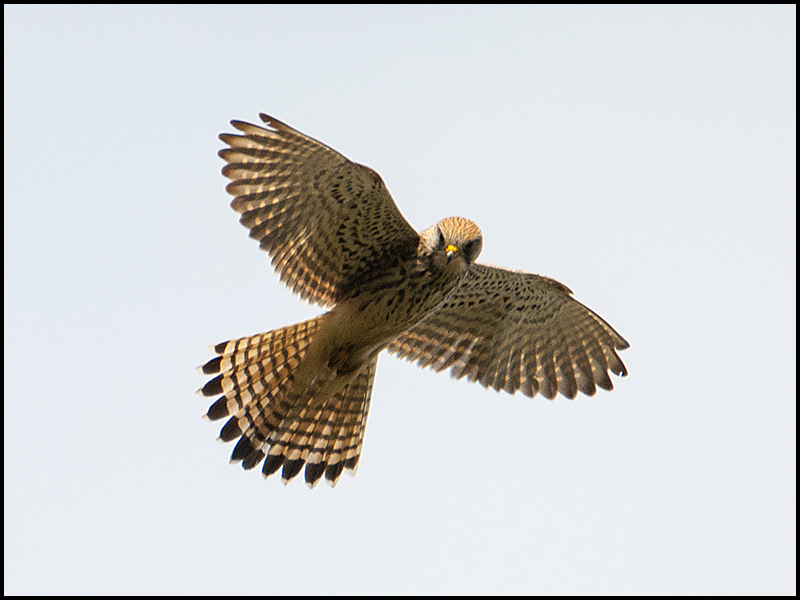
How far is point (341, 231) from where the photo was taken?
8.64m

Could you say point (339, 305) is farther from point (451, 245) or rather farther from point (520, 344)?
point (520, 344)

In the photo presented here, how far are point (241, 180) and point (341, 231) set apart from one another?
3.08 feet

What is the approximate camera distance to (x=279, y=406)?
29.3 ft

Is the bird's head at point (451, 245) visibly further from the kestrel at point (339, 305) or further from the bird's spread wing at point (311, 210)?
the bird's spread wing at point (311, 210)

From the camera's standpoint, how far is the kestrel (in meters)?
8.27

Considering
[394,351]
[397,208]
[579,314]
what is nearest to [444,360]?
[394,351]

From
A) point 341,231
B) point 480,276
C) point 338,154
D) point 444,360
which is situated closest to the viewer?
point 338,154

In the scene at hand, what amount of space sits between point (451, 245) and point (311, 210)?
1.18 m

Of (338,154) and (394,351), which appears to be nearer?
(338,154)

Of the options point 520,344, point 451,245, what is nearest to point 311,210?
point 451,245

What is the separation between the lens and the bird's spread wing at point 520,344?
966 centimetres

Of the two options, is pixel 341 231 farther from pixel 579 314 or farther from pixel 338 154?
pixel 579 314

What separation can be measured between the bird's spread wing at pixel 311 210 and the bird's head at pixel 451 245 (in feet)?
0.67

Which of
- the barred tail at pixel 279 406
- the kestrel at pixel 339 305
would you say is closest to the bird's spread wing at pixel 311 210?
the kestrel at pixel 339 305
